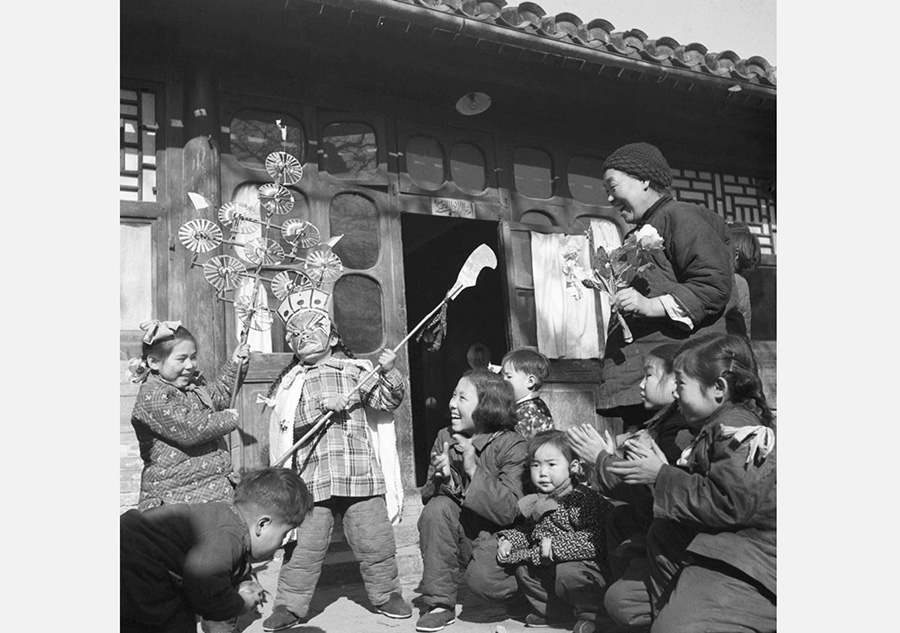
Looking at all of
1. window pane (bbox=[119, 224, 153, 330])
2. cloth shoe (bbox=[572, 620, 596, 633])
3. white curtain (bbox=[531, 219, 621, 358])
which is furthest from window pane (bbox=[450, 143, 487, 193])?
cloth shoe (bbox=[572, 620, 596, 633])

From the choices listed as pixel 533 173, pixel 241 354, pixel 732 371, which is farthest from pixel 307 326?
pixel 533 173

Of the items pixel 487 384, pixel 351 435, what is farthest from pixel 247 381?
pixel 487 384

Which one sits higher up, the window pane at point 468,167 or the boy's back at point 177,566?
the window pane at point 468,167

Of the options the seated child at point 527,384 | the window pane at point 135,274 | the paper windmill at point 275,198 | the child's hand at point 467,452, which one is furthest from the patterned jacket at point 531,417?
the window pane at point 135,274

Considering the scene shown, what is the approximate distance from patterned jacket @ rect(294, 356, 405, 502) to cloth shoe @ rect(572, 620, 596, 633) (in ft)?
3.87

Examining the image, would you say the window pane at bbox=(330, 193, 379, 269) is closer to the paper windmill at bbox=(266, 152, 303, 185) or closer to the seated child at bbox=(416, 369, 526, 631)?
the paper windmill at bbox=(266, 152, 303, 185)

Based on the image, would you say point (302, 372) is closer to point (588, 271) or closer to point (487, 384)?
point (487, 384)

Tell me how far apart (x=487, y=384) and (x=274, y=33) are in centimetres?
273

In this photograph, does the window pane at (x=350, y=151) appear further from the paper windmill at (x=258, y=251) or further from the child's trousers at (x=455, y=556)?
the child's trousers at (x=455, y=556)

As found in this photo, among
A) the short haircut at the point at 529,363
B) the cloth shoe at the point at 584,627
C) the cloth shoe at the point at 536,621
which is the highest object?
the short haircut at the point at 529,363

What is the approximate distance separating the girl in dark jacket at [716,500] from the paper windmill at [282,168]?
2.38 meters

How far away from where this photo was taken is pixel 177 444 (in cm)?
370

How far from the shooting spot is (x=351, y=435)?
4.09 meters

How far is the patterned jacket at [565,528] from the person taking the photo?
11.2 feet
